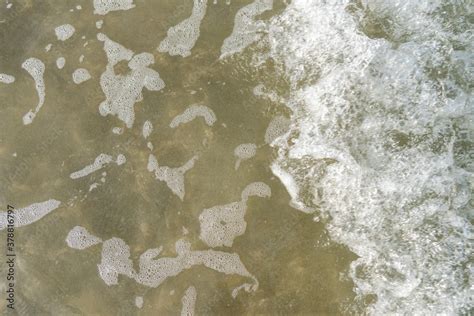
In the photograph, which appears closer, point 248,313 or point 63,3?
point 248,313

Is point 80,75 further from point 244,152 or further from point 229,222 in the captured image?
point 229,222

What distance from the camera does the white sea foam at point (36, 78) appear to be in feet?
16.8

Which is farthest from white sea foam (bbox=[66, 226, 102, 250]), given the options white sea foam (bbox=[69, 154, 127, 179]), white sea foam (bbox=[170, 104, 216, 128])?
white sea foam (bbox=[170, 104, 216, 128])

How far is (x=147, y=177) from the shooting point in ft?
16.1

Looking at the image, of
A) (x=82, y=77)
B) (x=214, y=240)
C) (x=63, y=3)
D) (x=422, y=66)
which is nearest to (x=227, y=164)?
(x=214, y=240)

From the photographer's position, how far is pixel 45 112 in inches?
201

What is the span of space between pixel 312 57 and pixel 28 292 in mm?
3911

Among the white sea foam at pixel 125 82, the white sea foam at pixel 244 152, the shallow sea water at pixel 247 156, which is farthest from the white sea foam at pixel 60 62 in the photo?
the white sea foam at pixel 244 152

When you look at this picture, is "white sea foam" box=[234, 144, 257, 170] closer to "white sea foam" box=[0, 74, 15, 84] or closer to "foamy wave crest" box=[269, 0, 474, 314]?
"foamy wave crest" box=[269, 0, 474, 314]

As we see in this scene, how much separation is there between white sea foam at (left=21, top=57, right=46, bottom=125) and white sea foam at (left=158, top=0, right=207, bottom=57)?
A: 4.52ft

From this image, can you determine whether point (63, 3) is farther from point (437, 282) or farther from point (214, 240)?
point (437, 282)

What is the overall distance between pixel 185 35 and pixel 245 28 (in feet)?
2.20

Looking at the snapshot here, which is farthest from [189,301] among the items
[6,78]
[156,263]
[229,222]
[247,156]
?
[6,78]

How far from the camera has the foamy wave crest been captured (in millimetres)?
4496
